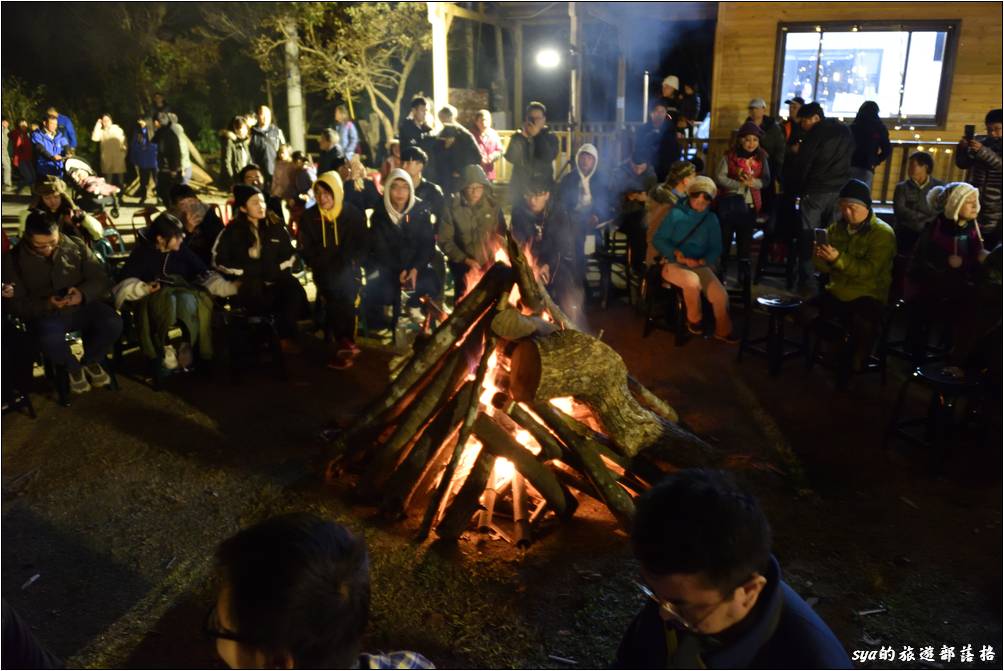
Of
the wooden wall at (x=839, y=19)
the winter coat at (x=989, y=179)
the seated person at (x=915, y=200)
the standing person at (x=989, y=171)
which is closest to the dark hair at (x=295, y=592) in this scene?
the seated person at (x=915, y=200)

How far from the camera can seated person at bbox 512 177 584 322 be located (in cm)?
918

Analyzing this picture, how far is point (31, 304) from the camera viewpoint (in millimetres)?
7102

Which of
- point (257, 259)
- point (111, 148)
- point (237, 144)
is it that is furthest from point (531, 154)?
point (111, 148)

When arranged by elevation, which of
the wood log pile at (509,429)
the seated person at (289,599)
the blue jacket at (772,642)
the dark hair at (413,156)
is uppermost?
the dark hair at (413,156)

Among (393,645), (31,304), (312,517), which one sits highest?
(312,517)

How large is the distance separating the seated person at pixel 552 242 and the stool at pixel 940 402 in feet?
12.6

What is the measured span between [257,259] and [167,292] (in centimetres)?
96

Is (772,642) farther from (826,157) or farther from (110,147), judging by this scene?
(110,147)

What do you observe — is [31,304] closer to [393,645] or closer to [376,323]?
[376,323]

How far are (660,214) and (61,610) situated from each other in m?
7.33

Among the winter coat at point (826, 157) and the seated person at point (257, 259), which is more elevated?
the winter coat at point (826, 157)

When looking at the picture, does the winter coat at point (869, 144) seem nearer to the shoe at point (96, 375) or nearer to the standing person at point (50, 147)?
the shoe at point (96, 375)

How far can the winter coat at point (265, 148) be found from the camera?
15.5m

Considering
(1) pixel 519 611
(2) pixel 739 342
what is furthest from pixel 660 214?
(1) pixel 519 611
